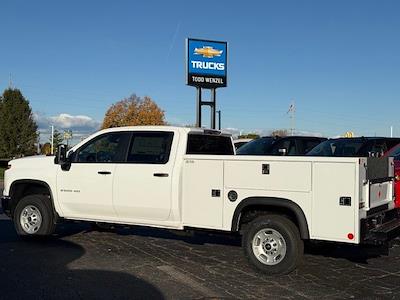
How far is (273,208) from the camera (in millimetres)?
7145

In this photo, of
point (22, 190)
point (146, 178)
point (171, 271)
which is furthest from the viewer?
point (22, 190)

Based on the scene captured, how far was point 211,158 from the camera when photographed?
7379mm

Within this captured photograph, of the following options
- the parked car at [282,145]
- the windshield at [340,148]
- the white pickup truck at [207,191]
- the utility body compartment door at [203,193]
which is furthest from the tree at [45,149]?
the utility body compartment door at [203,193]

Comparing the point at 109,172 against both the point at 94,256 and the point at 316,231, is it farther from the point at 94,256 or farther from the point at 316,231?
the point at 316,231

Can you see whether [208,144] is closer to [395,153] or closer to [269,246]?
[269,246]

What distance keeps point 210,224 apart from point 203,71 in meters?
17.8

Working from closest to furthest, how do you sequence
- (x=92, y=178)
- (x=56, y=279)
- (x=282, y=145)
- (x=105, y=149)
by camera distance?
1. (x=56, y=279)
2. (x=92, y=178)
3. (x=105, y=149)
4. (x=282, y=145)

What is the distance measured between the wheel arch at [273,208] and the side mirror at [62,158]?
3.08m

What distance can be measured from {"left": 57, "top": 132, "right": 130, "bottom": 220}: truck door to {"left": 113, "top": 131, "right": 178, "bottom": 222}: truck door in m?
0.16

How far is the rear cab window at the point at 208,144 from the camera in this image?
8164mm

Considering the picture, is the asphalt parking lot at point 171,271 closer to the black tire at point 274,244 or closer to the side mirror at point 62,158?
the black tire at point 274,244

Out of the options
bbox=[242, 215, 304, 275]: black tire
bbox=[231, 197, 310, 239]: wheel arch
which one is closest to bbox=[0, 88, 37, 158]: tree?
bbox=[231, 197, 310, 239]: wheel arch

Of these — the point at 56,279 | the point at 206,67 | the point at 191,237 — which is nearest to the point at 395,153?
the point at 191,237

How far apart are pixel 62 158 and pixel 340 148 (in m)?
5.73
